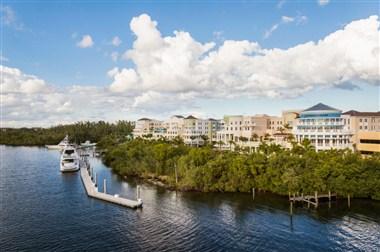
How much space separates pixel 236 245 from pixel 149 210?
14778mm

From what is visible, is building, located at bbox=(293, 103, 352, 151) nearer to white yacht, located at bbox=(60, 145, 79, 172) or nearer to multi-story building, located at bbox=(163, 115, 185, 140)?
white yacht, located at bbox=(60, 145, 79, 172)

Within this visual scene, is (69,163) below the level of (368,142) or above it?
below

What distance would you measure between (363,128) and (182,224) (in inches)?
2275

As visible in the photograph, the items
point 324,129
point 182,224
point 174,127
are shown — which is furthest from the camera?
point 174,127

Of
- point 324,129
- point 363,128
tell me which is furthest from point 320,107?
point 363,128

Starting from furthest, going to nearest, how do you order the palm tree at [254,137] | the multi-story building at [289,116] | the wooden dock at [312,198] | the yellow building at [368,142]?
the multi-story building at [289,116] < the palm tree at [254,137] < the yellow building at [368,142] < the wooden dock at [312,198]

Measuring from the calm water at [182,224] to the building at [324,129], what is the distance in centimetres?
2145

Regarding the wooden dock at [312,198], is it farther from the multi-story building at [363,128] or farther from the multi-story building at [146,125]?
the multi-story building at [146,125]

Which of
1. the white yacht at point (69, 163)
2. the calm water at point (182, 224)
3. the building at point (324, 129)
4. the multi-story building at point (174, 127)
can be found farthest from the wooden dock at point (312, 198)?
the multi-story building at point (174, 127)

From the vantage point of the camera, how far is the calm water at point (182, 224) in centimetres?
3131

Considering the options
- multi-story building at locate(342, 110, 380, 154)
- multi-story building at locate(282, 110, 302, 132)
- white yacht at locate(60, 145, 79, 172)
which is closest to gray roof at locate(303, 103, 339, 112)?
multi-story building at locate(342, 110, 380, 154)

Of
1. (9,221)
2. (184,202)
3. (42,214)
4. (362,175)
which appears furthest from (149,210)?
(362,175)

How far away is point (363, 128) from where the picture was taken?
7781 centimetres

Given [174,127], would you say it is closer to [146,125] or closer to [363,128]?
[146,125]
